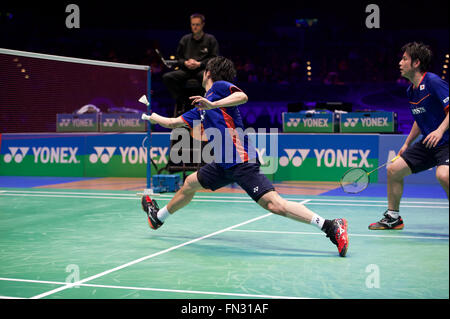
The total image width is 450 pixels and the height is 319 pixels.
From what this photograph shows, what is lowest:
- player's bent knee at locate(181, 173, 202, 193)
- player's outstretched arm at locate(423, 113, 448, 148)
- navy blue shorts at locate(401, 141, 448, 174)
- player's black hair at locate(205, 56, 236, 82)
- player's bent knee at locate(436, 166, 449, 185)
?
player's bent knee at locate(181, 173, 202, 193)

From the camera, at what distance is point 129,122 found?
40.7 ft

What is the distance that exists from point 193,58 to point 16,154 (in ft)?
17.5

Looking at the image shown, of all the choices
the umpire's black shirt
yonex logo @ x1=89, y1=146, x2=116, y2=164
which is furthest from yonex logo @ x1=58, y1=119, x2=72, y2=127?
the umpire's black shirt

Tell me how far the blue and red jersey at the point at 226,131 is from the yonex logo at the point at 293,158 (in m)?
6.34

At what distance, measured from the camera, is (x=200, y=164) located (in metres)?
10.0

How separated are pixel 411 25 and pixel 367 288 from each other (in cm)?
1844

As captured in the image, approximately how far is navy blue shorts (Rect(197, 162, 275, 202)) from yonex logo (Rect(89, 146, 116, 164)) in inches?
290

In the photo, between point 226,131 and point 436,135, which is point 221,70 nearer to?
point 226,131

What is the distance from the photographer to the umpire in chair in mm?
9477

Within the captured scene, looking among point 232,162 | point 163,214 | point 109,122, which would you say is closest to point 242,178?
point 232,162

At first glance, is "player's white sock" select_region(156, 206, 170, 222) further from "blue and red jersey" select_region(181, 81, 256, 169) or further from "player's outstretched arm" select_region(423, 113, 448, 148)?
"player's outstretched arm" select_region(423, 113, 448, 148)

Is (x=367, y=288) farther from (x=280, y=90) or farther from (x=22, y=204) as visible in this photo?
(x=280, y=90)

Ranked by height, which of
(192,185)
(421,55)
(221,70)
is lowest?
(192,185)

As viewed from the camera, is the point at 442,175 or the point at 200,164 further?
the point at 200,164
